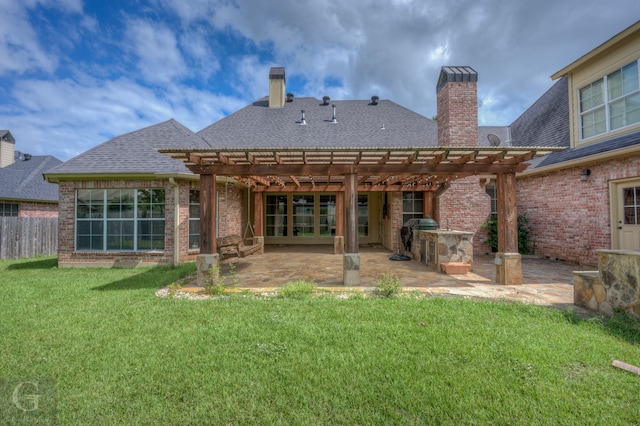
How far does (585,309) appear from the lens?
4332mm

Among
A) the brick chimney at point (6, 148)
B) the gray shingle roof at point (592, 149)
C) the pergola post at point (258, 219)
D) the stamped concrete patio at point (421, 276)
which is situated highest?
the brick chimney at point (6, 148)

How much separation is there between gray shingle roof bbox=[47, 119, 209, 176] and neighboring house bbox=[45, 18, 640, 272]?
6 cm

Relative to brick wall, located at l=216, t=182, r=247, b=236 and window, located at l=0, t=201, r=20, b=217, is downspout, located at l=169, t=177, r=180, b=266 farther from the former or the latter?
window, located at l=0, t=201, r=20, b=217

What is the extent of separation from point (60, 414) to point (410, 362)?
3.11m

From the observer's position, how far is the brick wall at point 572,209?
7.20 metres

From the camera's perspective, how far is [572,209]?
8.14 m

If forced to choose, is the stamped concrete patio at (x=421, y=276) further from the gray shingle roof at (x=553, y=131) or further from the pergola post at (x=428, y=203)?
the gray shingle roof at (x=553, y=131)

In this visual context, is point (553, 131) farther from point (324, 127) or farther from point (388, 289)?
point (388, 289)

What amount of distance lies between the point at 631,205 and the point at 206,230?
33.5ft

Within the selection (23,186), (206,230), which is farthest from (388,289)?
(23,186)

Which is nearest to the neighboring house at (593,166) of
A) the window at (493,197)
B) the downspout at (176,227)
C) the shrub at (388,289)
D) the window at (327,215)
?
the window at (493,197)

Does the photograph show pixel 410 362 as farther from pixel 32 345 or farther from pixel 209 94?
pixel 209 94

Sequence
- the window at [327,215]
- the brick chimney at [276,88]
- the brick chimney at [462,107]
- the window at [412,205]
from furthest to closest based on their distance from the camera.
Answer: the brick chimney at [276,88]
the window at [327,215]
the window at [412,205]
the brick chimney at [462,107]

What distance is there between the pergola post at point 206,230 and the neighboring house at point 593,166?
9654mm
